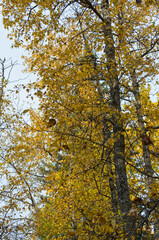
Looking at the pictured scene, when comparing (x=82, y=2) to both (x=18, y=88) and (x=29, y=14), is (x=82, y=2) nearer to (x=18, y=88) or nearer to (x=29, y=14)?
(x=29, y=14)

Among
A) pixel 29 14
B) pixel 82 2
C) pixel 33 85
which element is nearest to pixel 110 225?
pixel 33 85

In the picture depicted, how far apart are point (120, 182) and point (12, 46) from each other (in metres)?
4.18

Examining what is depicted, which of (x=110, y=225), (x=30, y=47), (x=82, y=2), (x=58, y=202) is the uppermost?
(x=82, y=2)

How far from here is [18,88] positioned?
17.5 ft

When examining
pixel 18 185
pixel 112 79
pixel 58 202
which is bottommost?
pixel 58 202

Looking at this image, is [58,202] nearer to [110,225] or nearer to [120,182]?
[120,182]

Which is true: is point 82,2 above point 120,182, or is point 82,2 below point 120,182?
above

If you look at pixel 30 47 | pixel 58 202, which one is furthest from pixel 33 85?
pixel 58 202

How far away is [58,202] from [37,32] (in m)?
5.99

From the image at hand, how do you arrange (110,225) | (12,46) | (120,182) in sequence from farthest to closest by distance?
(12,46), (120,182), (110,225)

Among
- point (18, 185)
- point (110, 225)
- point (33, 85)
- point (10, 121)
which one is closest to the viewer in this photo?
point (110, 225)

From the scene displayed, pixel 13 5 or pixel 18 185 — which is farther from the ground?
pixel 13 5

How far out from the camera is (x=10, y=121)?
1033 cm

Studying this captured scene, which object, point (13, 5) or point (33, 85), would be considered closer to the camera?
point (33, 85)
